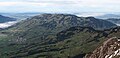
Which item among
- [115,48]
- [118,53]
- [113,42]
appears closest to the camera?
[118,53]

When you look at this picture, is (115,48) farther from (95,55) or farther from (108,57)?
(95,55)

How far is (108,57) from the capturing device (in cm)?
10762

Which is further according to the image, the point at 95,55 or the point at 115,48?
the point at 95,55

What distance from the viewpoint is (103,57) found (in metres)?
112

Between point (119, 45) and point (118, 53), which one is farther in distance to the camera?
point (119, 45)

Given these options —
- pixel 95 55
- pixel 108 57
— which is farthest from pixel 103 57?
pixel 95 55

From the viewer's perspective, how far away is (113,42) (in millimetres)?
119188

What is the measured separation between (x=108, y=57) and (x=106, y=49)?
948 centimetres

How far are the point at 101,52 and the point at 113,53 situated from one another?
39.2 ft

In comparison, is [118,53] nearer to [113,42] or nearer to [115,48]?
[115,48]

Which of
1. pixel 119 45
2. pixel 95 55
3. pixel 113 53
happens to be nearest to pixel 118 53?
pixel 113 53

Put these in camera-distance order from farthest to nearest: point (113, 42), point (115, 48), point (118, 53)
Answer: point (113, 42) → point (115, 48) → point (118, 53)

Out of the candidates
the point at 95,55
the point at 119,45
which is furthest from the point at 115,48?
the point at 95,55

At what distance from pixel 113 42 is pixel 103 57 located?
10.5m
